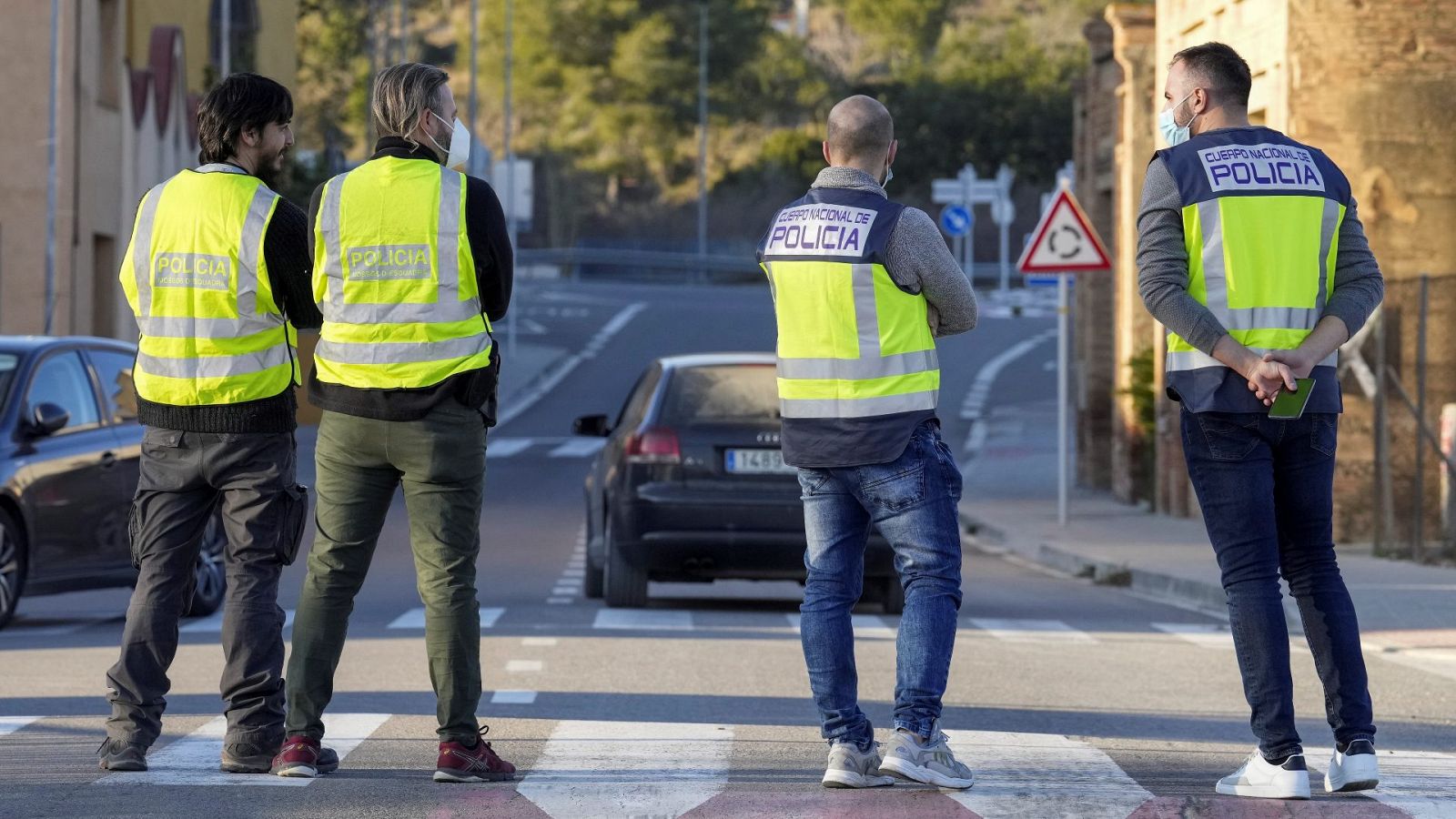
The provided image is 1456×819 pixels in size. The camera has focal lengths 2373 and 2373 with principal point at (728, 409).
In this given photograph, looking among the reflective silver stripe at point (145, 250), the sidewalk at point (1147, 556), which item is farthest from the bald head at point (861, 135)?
Answer: the sidewalk at point (1147, 556)

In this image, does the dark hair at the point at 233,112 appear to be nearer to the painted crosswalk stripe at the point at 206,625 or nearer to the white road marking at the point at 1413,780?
the white road marking at the point at 1413,780

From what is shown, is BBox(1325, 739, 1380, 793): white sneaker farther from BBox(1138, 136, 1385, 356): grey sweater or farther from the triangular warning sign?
the triangular warning sign

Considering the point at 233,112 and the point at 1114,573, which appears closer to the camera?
the point at 233,112

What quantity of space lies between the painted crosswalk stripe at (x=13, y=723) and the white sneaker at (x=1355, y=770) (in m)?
3.99

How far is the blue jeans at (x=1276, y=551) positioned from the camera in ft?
19.8

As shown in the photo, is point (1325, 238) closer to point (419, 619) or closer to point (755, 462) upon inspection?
point (755, 462)

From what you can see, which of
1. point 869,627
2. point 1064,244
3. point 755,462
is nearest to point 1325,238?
point 869,627

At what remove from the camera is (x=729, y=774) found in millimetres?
6535

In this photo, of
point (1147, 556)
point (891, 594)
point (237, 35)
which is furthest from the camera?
point (237, 35)

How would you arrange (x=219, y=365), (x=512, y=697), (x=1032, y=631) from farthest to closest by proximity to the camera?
(x=1032, y=631) → (x=512, y=697) → (x=219, y=365)

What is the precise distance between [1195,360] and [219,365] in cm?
265

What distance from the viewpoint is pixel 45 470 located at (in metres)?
12.2

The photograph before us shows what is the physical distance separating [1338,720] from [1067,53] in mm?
78778

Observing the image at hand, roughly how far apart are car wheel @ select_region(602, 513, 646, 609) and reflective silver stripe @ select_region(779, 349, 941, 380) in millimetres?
6931
